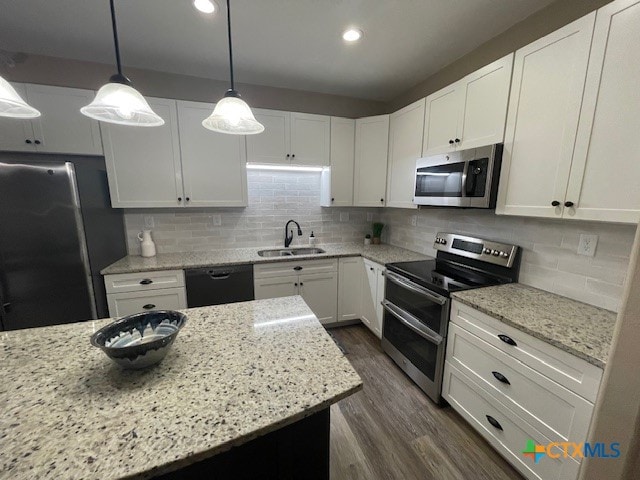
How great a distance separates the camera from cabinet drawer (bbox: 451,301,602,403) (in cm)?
102

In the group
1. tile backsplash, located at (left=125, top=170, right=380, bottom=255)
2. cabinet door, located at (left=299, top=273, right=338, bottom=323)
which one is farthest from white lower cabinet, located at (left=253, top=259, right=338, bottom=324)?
tile backsplash, located at (left=125, top=170, right=380, bottom=255)

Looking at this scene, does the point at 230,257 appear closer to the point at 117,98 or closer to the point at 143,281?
the point at 143,281

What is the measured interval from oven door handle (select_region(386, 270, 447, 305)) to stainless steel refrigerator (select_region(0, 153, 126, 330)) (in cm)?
234

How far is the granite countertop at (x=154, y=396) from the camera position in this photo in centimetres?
55

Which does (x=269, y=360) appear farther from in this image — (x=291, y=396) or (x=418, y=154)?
(x=418, y=154)

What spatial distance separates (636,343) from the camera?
490mm

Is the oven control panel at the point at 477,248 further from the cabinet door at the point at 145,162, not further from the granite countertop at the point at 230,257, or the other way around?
the cabinet door at the point at 145,162

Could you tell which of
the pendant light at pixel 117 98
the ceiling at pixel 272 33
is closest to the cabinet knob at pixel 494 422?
the pendant light at pixel 117 98

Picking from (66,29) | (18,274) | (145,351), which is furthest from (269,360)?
(66,29)

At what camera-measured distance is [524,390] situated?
1258mm

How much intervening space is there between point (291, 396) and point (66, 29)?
2.78 m

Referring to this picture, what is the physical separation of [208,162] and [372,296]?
6.84 ft

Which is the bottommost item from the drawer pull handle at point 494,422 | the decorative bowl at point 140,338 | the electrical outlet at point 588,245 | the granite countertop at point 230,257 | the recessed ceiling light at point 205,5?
the drawer pull handle at point 494,422

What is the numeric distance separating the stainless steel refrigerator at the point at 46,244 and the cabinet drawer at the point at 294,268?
4.11 feet
